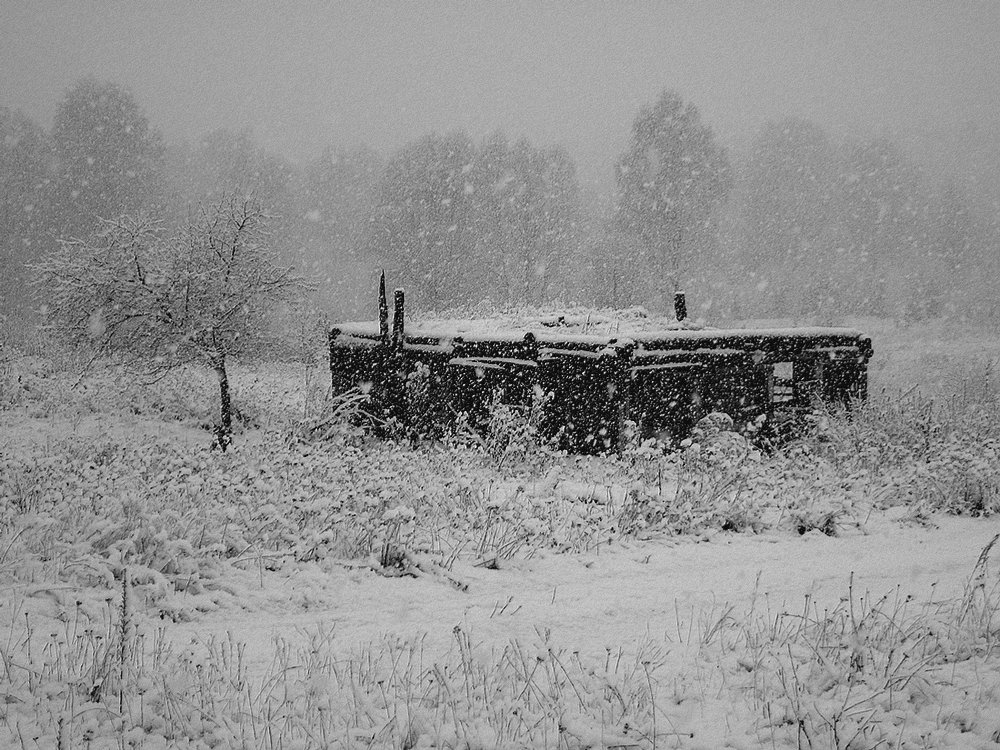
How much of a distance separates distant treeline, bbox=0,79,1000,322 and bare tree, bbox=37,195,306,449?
1353 centimetres

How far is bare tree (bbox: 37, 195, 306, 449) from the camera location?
41.9 ft

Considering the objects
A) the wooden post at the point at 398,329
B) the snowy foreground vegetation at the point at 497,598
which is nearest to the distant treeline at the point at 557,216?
the wooden post at the point at 398,329

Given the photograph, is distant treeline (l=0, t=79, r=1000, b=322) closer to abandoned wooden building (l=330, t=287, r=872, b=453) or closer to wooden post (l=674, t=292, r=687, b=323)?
wooden post (l=674, t=292, r=687, b=323)

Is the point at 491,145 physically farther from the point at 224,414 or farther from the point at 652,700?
the point at 652,700

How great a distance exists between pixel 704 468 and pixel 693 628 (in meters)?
4.17

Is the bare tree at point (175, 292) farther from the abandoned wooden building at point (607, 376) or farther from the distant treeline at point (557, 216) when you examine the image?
the distant treeline at point (557, 216)

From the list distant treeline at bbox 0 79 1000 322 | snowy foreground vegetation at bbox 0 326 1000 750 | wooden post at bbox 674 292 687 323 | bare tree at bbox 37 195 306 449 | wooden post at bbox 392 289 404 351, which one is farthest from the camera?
distant treeline at bbox 0 79 1000 322

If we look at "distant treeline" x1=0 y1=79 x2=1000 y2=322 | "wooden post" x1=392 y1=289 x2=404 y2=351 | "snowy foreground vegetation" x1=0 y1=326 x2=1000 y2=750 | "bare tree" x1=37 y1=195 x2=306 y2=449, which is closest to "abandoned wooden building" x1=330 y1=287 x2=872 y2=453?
"wooden post" x1=392 y1=289 x2=404 y2=351

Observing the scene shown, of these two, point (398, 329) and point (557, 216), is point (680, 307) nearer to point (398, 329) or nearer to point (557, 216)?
point (398, 329)

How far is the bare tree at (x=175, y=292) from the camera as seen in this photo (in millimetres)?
12781

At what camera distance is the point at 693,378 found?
36.4 feet

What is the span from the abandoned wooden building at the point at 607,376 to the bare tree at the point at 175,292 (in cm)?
281

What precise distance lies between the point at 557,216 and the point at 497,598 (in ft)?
95.9

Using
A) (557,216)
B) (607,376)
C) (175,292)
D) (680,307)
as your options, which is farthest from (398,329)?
(557,216)
